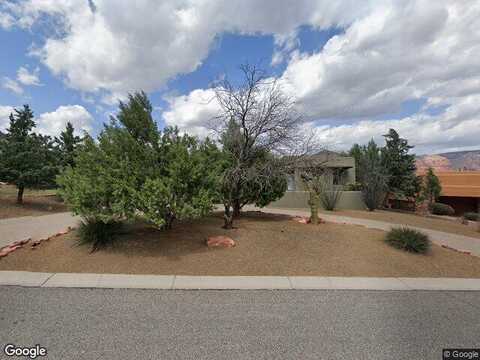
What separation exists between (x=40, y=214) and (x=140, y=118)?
10.6m

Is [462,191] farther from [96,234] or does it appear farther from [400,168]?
[96,234]

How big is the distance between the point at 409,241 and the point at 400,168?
16.1 m

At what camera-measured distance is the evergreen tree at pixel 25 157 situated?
13.2 meters

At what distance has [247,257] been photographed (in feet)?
18.6

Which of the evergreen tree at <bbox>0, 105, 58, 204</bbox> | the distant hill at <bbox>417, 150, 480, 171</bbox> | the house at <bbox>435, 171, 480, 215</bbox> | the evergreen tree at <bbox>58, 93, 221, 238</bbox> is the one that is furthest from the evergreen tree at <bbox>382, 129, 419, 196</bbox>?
the distant hill at <bbox>417, 150, 480, 171</bbox>

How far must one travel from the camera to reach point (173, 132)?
616 centimetres

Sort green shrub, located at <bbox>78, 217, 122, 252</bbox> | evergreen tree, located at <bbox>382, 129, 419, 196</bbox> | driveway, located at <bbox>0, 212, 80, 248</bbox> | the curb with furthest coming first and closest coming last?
evergreen tree, located at <bbox>382, 129, 419, 196</bbox>
driveway, located at <bbox>0, 212, 80, 248</bbox>
green shrub, located at <bbox>78, 217, 122, 252</bbox>
the curb

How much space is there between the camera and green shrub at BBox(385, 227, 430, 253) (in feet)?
20.7

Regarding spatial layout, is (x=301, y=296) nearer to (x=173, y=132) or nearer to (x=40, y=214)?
(x=173, y=132)

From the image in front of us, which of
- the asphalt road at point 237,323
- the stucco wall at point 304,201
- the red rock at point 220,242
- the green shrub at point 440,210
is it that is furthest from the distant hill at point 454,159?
the asphalt road at point 237,323

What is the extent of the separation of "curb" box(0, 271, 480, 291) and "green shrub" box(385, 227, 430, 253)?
1.41 metres

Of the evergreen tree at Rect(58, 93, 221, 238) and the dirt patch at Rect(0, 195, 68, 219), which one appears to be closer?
the evergreen tree at Rect(58, 93, 221, 238)

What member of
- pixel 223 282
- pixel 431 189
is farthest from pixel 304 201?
pixel 223 282

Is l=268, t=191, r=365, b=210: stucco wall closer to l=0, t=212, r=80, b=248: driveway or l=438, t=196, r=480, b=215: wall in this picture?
l=438, t=196, r=480, b=215: wall
